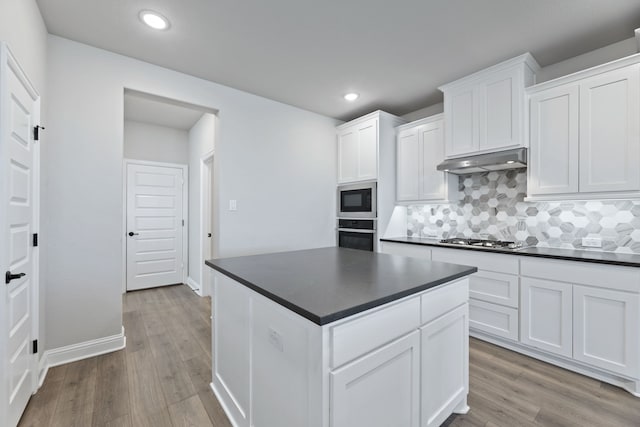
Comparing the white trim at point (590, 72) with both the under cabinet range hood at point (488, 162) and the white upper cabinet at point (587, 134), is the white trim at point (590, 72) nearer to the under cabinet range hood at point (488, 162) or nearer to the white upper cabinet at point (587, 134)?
the white upper cabinet at point (587, 134)

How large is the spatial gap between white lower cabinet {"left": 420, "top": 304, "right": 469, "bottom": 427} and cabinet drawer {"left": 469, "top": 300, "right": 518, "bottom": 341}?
108 centimetres

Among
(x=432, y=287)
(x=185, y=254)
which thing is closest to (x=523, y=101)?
(x=432, y=287)

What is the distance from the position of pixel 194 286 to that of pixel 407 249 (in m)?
3.39

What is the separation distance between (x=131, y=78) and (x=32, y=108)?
0.91m

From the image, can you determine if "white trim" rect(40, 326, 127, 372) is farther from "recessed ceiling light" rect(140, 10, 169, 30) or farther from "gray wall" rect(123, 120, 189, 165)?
"gray wall" rect(123, 120, 189, 165)

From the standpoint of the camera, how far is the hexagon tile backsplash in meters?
2.32

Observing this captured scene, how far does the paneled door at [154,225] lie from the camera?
4473 mm

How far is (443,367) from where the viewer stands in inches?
60.1

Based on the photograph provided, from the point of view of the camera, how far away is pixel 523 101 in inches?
98.7

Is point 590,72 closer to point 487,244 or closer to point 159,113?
point 487,244

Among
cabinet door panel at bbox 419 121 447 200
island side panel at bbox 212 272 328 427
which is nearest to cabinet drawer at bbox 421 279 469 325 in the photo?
island side panel at bbox 212 272 328 427

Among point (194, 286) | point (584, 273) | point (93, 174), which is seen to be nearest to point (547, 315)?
point (584, 273)

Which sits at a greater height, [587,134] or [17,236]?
[587,134]

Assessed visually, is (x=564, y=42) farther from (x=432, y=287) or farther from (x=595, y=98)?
(x=432, y=287)
